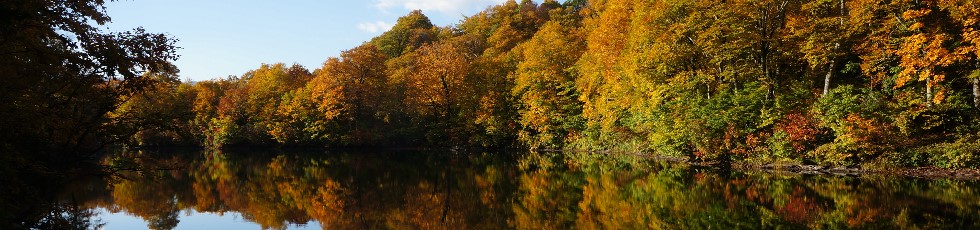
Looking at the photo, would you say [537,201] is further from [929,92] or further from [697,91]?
[697,91]

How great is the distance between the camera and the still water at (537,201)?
462 inches

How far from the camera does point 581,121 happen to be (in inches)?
1688

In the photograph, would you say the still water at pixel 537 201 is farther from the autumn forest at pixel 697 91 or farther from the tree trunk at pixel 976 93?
the tree trunk at pixel 976 93

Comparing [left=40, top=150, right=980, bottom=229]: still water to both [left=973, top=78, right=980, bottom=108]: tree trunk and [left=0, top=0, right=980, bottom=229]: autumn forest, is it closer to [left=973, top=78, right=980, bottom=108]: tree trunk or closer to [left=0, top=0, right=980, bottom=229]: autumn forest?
[left=0, top=0, right=980, bottom=229]: autumn forest

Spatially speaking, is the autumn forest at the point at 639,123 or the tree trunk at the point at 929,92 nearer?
the autumn forest at the point at 639,123

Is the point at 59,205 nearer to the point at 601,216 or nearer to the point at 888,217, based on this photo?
the point at 601,216

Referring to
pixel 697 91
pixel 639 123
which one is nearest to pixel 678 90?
pixel 697 91

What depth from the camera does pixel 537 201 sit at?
15.3 meters

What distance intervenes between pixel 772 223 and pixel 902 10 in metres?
14.4

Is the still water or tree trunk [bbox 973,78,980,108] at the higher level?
tree trunk [bbox 973,78,980,108]

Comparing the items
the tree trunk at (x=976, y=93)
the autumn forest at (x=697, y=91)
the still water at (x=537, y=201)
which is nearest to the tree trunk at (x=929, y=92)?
the autumn forest at (x=697, y=91)

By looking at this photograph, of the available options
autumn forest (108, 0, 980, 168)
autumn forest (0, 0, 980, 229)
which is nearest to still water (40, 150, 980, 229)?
autumn forest (0, 0, 980, 229)

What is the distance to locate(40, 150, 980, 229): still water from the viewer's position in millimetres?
11734

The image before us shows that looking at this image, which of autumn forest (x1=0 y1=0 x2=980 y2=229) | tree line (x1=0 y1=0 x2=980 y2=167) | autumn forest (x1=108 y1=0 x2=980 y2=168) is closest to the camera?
autumn forest (x1=0 y1=0 x2=980 y2=229)
